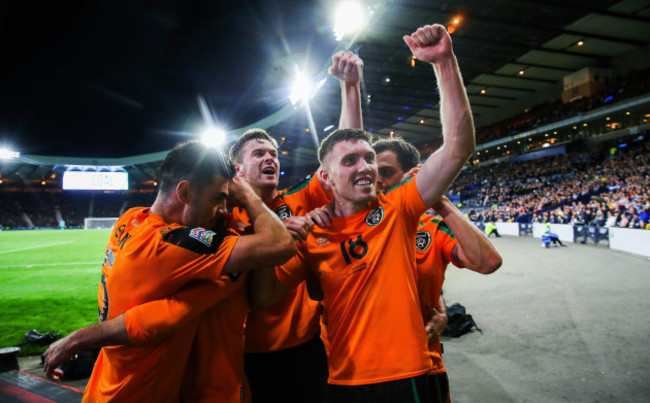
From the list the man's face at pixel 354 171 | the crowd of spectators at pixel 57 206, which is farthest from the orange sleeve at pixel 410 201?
the crowd of spectators at pixel 57 206

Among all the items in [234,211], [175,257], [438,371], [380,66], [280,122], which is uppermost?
[380,66]

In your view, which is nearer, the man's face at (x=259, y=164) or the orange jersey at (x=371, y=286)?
the orange jersey at (x=371, y=286)

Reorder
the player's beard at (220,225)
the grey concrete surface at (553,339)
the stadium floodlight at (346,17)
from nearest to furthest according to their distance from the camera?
1. the player's beard at (220,225)
2. the grey concrete surface at (553,339)
3. the stadium floodlight at (346,17)

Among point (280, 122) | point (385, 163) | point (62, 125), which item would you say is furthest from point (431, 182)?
point (280, 122)

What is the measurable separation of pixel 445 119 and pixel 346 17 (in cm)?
1076

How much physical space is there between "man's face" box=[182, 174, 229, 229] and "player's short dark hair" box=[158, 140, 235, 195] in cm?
3

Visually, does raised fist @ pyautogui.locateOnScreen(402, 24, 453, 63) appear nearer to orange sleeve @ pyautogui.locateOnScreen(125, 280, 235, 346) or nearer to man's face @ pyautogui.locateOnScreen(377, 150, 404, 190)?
man's face @ pyautogui.locateOnScreen(377, 150, 404, 190)

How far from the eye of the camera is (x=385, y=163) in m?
2.91

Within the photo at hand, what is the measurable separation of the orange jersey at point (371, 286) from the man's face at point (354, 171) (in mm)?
112

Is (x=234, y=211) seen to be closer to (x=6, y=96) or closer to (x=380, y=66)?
(x=6, y=96)

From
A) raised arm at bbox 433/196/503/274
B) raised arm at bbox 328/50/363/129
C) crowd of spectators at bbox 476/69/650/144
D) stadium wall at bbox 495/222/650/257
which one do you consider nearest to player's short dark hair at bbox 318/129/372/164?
raised arm at bbox 433/196/503/274

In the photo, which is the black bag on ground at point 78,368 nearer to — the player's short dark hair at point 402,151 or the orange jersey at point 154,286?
the orange jersey at point 154,286

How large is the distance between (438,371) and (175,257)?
5.79ft

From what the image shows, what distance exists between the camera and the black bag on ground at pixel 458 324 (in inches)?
231
